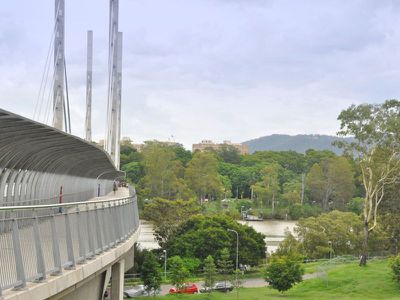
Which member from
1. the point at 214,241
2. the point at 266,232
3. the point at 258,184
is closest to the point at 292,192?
the point at 258,184

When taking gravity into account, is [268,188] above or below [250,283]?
above

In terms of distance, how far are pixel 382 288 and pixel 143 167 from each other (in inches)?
2562

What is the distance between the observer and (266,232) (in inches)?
3226

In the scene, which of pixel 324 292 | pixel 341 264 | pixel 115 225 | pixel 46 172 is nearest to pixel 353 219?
pixel 341 264

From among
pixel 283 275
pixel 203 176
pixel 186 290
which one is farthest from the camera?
pixel 203 176

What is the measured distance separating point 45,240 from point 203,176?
287ft

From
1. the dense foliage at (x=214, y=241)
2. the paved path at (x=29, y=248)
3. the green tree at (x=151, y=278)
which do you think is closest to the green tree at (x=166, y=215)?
the dense foliage at (x=214, y=241)

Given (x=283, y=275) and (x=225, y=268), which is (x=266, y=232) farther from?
(x=283, y=275)

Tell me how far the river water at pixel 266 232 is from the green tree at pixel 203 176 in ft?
26.6

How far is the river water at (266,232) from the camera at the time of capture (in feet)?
214

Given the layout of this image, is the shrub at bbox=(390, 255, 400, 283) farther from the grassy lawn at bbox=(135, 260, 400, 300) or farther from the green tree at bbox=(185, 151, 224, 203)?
the green tree at bbox=(185, 151, 224, 203)

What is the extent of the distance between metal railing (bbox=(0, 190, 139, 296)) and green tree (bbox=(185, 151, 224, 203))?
83.3 m

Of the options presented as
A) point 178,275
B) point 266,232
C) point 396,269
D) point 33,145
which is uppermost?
point 33,145

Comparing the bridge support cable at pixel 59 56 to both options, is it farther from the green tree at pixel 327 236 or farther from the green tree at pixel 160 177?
the green tree at pixel 160 177
